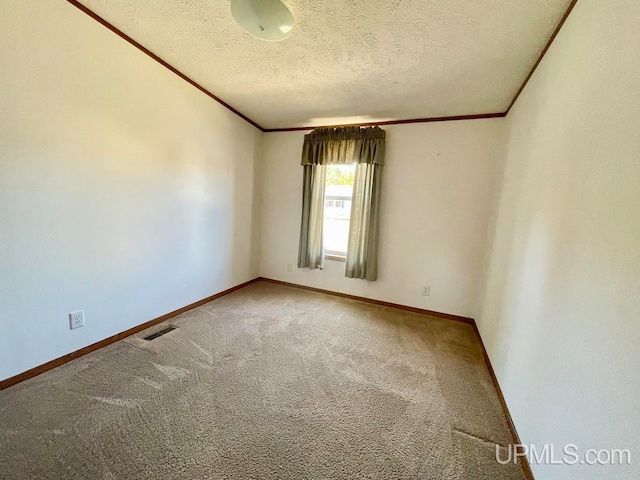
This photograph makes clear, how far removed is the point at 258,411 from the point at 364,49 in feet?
8.33

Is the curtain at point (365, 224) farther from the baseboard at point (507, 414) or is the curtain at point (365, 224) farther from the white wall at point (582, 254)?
A: the white wall at point (582, 254)

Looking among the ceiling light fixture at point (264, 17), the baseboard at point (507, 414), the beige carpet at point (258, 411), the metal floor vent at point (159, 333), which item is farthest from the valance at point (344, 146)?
the metal floor vent at point (159, 333)

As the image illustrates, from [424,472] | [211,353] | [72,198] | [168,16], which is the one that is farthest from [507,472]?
[168,16]

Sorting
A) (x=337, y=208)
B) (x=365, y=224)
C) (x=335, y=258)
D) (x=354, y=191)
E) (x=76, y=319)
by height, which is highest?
(x=354, y=191)

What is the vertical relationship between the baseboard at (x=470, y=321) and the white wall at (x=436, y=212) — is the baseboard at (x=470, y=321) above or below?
below

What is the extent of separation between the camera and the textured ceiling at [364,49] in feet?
4.81

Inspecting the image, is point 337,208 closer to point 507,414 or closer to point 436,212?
point 436,212

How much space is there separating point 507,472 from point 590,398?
0.72 metres

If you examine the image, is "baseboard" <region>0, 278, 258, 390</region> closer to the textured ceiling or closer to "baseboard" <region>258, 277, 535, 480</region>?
"baseboard" <region>258, 277, 535, 480</region>

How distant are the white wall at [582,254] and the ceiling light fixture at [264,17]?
4.88 ft

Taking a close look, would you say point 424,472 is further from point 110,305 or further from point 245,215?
point 245,215

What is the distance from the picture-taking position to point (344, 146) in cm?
326

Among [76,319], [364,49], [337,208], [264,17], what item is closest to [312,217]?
[337,208]

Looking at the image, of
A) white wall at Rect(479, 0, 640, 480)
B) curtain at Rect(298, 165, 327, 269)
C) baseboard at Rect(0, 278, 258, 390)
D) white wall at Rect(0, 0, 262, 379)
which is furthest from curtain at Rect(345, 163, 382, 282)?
baseboard at Rect(0, 278, 258, 390)
